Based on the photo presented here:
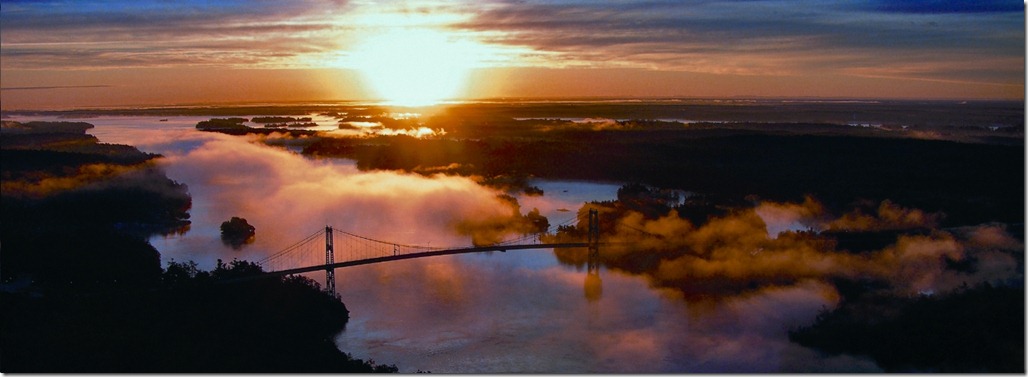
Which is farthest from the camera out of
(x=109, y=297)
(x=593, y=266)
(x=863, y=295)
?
(x=593, y=266)

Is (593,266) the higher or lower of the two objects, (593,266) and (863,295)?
the lower

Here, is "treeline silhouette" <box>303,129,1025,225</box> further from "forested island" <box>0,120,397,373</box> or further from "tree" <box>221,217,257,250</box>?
"forested island" <box>0,120,397,373</box>

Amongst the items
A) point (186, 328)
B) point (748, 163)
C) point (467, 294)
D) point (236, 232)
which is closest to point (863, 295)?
point (467, 294)

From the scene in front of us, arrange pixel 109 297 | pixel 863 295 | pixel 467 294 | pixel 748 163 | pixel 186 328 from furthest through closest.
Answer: pixel 748 163, pixel 467 294, pixel 863 295, pixel 109 297, pixel 186 328

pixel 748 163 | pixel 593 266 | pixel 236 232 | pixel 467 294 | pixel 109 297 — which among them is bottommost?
pixel 467 294

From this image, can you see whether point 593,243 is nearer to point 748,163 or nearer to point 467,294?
point 467,294

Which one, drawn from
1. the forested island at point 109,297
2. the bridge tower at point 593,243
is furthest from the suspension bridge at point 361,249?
the forested island at point 109,297

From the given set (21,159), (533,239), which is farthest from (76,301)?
(533,239)
